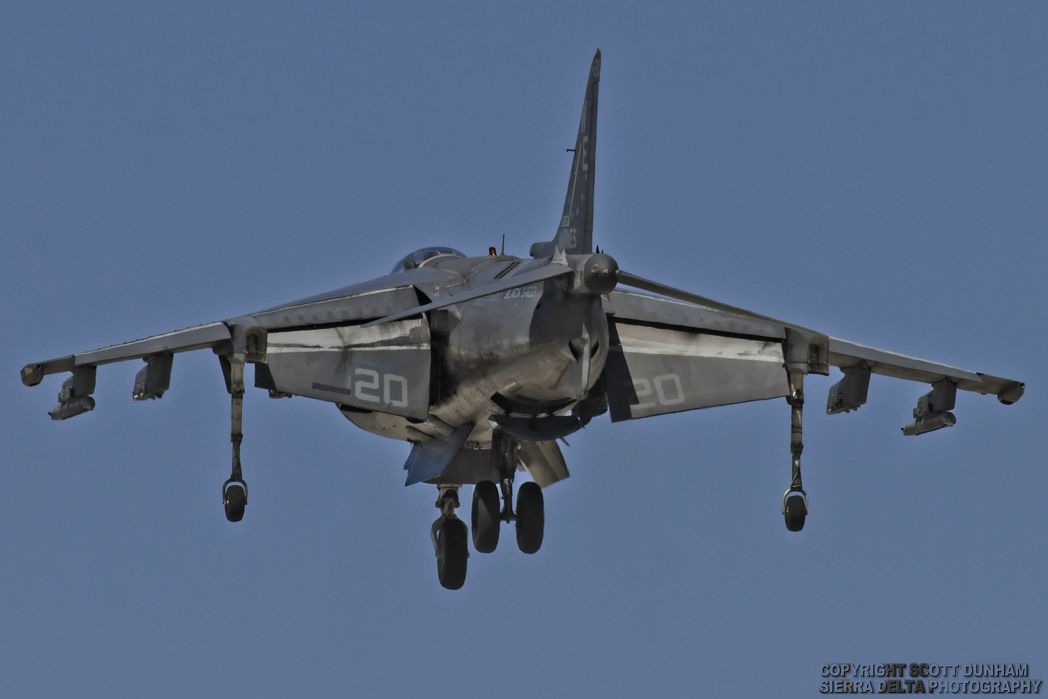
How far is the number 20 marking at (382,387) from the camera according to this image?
42.9 m

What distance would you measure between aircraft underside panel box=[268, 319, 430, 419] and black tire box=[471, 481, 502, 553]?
3214 mm

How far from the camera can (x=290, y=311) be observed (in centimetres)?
4312

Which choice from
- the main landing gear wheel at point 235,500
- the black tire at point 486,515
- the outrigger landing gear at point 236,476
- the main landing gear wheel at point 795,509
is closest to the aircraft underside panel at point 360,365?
the outrigger landing gear at point 236,476

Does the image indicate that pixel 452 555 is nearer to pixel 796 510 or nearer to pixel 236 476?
pixel 236 476

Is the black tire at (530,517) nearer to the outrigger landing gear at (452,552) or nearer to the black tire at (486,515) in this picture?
the black tire at (486,515)

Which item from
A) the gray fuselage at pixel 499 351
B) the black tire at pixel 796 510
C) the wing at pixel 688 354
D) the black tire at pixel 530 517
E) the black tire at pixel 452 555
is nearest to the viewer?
the gray fuselage at pixel 499 351

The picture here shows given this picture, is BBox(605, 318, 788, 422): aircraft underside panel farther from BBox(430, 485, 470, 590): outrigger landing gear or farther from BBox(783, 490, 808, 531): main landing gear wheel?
BBox(430, 485, 470, 590): outrigger landing gear

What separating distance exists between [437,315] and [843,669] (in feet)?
32.2

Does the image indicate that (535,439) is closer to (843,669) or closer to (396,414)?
(396,414)

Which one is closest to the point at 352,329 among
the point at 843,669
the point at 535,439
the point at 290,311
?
the point at 290,311

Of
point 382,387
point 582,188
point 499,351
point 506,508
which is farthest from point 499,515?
point 582,188

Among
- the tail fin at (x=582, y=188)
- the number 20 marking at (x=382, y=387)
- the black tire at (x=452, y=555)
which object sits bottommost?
the black tire at (x=452, y=555)

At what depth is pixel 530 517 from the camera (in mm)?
45500

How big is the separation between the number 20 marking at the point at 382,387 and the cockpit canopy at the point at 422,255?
369 centimetres
